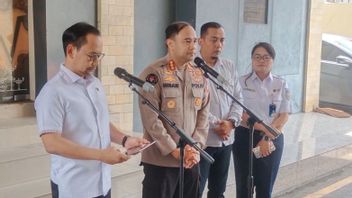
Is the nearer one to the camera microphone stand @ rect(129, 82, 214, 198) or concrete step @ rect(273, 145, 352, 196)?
microphone stand @ rect(129, 82, 214, 198)

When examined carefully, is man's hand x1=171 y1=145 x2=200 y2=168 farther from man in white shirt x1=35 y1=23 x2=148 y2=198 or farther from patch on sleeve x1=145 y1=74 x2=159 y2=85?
man in white shirt x1=35 y1=23 x2=148 y2=198

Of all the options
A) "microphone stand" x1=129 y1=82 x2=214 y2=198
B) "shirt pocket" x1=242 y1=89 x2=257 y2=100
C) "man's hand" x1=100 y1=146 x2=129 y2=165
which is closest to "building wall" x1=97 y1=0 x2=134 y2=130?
"shirt pocket" x1=242 y1=89 x2=257 y2=100

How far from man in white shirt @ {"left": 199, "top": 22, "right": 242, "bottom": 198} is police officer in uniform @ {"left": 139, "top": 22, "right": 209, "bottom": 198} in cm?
→ 40

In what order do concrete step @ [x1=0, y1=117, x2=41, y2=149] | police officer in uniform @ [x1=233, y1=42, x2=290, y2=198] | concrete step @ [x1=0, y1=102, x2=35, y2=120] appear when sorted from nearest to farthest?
police officer in uniform @ [x1=233, y1=42, x2=290, y2=198]
concrete step @ [x1=0, y1=117, x2=41, y2=149]
concrete step @ [x1=0, y1=102, x2=35, y2=120]

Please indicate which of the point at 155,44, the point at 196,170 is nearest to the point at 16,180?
the point at 196,170

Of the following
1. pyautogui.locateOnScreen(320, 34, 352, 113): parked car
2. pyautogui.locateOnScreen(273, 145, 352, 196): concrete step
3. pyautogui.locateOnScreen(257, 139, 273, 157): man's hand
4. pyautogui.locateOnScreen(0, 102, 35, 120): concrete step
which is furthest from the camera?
pyautogui.locateOnScreen(320, 34, 352, 113): parked car

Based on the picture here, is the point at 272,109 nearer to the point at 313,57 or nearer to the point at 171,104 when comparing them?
the point at 171,104

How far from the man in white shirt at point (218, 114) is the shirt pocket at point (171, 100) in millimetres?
518

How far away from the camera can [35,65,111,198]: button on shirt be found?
2355mm

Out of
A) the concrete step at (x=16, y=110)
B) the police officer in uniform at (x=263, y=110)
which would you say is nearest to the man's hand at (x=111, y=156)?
the police officer in uniform at (x=263, y=110)

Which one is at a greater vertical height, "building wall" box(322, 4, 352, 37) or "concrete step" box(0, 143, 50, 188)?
"building wall" box(322, 4, 352, 37)

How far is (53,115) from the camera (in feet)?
7.66

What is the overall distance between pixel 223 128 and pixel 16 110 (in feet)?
8.24

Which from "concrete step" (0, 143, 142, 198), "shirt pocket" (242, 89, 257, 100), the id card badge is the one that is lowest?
"concrete step" (0, 143, 142, 198)
